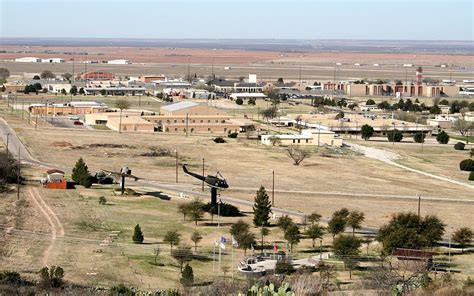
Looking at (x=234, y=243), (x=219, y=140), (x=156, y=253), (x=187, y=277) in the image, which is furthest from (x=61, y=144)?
(x=187, y=277)

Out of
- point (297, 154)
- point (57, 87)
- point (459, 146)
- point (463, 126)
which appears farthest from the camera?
point (57, 87)

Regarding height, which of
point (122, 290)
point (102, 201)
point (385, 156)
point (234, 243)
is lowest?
point (385, 156)

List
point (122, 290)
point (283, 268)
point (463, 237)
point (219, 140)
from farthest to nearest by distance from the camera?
point (219, 140) < point (463, 237) < point (283, 268) < point (122, 290)

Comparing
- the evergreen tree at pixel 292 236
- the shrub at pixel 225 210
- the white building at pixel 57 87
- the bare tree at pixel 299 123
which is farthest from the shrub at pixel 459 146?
the white building at pixel 57 87

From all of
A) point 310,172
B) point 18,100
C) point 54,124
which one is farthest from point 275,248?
point 18,100

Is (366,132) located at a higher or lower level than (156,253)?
lower

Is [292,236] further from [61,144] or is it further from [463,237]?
[61,144]

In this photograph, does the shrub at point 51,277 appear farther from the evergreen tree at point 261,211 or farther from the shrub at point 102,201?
the shrub at point 102,201
